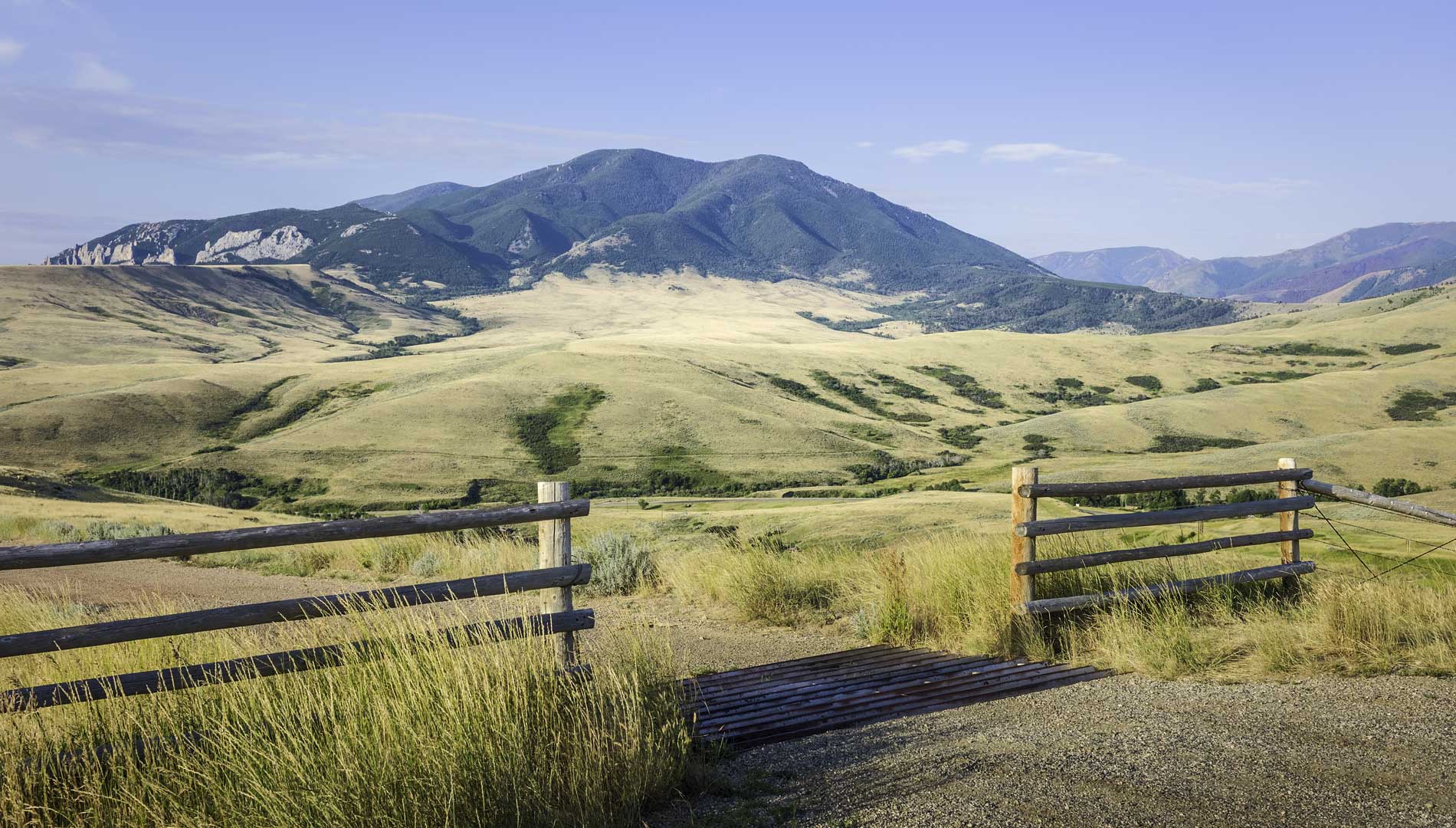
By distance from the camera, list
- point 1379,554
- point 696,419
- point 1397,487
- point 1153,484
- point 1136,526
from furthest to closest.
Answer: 1. point 696,419
2. point 1397,487
3. point 1379,554
4. point 1136,526
5. point 1153,484

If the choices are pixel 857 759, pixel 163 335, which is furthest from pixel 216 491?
pixel 163 335

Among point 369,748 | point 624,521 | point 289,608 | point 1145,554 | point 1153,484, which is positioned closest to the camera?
point 369,748

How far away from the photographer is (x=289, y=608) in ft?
18.4

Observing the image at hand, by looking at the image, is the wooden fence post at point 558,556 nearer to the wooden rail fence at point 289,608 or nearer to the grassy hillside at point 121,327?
the wooden rail fence at point 289,608

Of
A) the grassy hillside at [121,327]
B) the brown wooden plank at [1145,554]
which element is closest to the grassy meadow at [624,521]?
the brown wooden plank at [1145,554]

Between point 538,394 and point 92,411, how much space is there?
32.7 metres

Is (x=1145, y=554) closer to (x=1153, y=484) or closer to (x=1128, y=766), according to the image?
(x=1153, y=484)

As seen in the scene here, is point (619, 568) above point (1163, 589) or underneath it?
underneath

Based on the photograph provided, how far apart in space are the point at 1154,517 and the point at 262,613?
303 inches

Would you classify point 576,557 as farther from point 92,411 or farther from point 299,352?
point 299,352

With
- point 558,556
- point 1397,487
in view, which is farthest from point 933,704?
point 1397,487

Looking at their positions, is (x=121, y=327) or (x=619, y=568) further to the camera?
(x=121, y=327)

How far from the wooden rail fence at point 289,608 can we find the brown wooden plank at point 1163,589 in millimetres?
4312

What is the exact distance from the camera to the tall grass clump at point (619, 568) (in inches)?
545
